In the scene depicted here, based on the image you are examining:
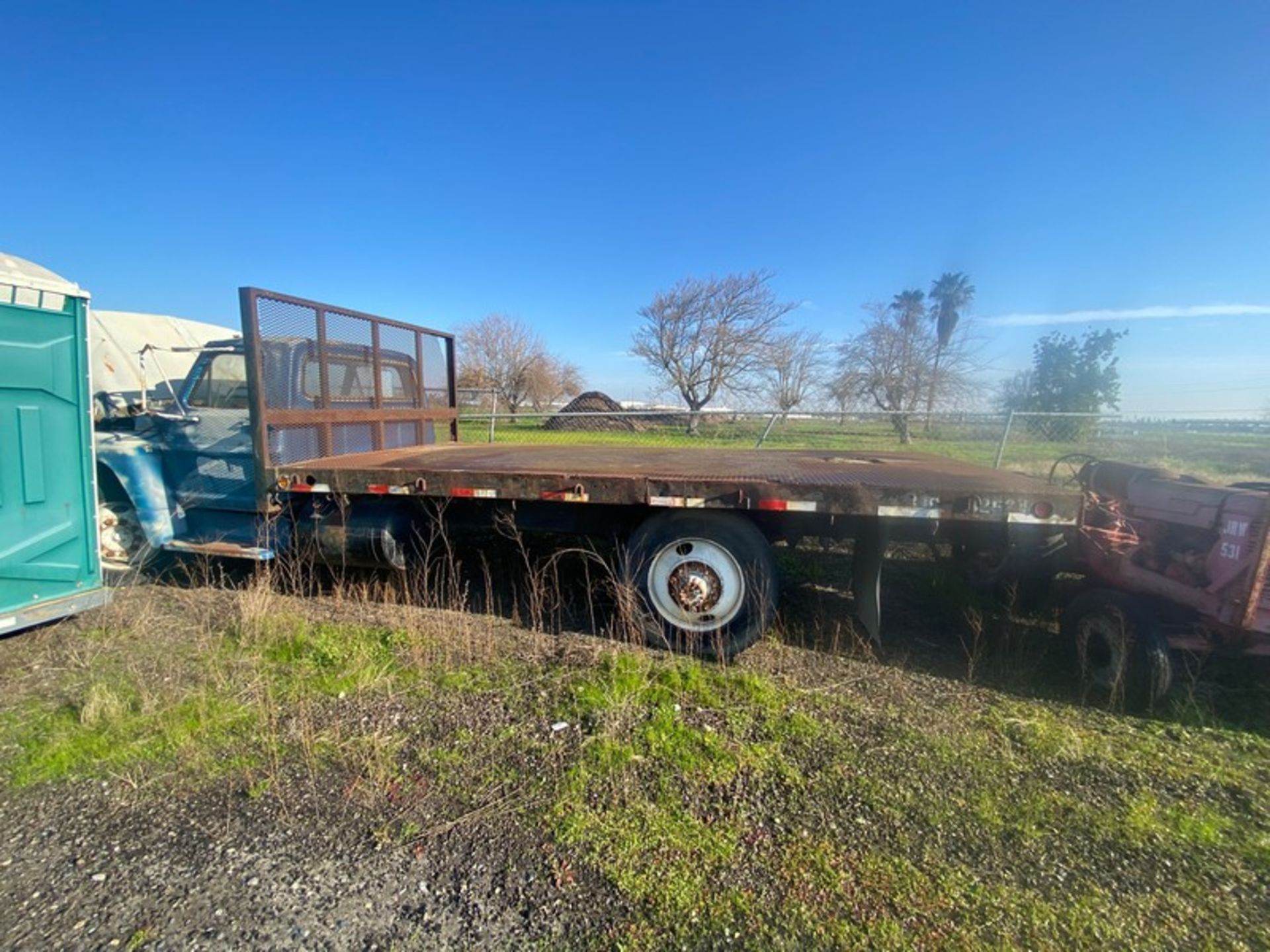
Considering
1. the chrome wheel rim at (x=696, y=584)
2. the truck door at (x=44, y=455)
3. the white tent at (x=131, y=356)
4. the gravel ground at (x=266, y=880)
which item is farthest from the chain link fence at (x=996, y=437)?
the truck door at (x=44, y=455)

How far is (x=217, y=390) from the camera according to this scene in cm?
544

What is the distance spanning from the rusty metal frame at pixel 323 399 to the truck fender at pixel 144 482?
1260 millimetres

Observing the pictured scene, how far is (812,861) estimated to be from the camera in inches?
84.6

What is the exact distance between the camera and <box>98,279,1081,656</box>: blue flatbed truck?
376cm

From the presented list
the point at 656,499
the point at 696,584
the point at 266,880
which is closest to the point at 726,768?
the point at 696,584

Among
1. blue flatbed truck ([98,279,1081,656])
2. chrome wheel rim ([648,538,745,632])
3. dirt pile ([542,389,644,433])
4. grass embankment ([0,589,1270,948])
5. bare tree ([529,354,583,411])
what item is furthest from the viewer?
bare tree ([529,354,583,411])

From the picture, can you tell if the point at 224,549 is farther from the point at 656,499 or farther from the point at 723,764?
the point at 723,764

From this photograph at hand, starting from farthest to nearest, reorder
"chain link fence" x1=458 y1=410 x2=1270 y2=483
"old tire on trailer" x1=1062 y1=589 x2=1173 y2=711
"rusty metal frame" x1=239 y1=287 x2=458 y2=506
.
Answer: "chain link fence" x1=458 y1=410 x2=1270 y2=483
"rusty metal frame" x1=239 y1=287 x2=458 y2=506
"old tire on trailer" x1=1062 y1=589 x2=1173 y2=711

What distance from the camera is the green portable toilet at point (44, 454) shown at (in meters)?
3.61

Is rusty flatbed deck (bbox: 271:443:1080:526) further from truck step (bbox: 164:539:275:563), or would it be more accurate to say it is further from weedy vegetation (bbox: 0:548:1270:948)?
weedy vegetation (bbox: 0:548:1270:948)

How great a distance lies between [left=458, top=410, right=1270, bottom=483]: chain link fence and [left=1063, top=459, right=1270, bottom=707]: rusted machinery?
3.57ft

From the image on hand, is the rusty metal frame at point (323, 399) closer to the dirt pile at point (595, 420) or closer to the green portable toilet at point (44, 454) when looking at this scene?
the green portable toilet at point (44, 454)

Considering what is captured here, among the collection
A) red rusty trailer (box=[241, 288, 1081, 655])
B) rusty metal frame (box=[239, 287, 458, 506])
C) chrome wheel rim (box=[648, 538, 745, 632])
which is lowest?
chrome wheel rim (box=[648, 538, 745, 632])

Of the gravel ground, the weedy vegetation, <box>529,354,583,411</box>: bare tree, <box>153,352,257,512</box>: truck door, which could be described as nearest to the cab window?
<box>153,352,257,512</box>: truck door
